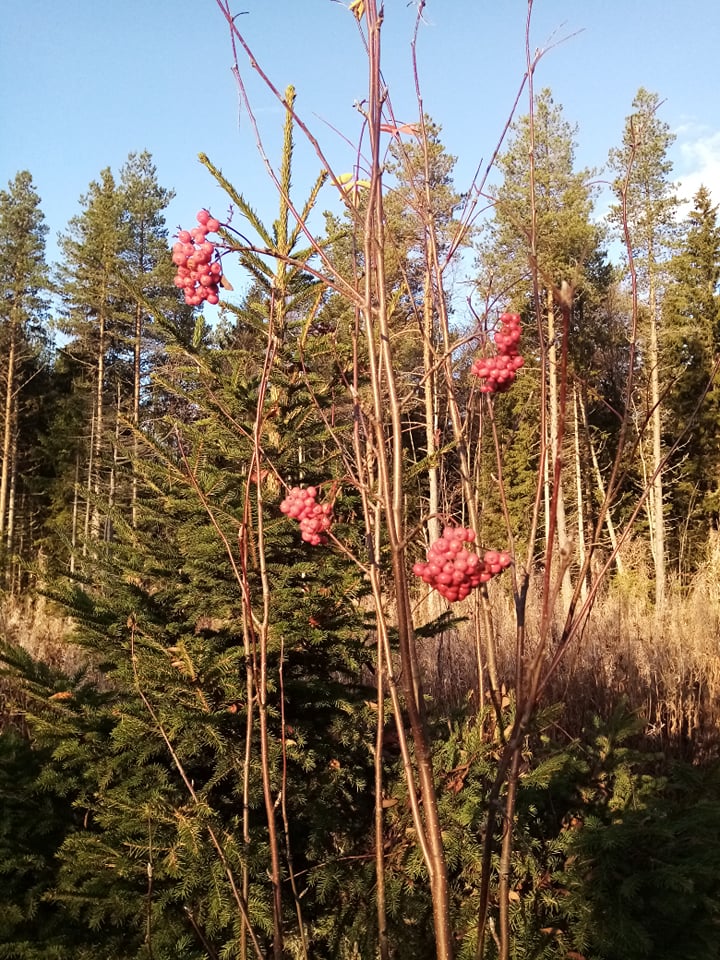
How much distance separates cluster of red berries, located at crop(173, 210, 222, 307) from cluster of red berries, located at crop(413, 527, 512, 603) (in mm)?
553

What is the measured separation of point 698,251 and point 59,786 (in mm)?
23235

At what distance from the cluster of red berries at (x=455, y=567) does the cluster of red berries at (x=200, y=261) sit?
55 centimetres

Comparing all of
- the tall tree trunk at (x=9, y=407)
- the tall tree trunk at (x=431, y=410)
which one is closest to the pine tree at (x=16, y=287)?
the tall tree trunk at (x=9, y=407)

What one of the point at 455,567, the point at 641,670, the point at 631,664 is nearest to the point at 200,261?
the point at 455,567

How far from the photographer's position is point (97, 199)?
71.9ft

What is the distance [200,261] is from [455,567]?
622 mm

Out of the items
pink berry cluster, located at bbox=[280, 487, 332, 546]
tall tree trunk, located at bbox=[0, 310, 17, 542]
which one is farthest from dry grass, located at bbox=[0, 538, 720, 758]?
tall tree trunk, located at bbox=[0, 310, 17, 542]

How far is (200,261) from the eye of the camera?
111 cm

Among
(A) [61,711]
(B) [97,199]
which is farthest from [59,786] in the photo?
(B) [97,199]

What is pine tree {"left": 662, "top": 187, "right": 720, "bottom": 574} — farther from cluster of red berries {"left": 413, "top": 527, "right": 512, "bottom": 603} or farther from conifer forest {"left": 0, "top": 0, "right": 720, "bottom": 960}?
cluster of red berries {"left": 413, "top": 527, "right": 512, "bottom": 603}

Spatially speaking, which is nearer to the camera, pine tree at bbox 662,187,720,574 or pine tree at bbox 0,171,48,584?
pine tree at bbox 662,187,720,574

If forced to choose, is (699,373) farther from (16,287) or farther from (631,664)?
(16,287)

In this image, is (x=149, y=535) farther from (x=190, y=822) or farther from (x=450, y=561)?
(x=450, y=561)

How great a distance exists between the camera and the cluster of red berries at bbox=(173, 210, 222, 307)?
3.59 ft
